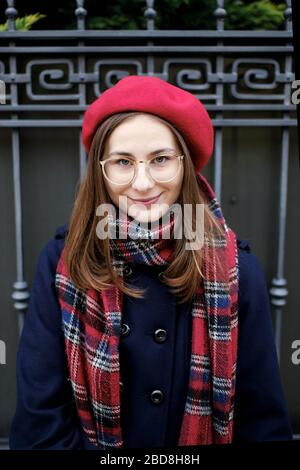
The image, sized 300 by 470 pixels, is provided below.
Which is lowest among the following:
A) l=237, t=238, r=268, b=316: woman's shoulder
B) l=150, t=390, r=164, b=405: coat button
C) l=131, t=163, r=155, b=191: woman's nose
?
l=150, t=390, r=164, b=405: coat button

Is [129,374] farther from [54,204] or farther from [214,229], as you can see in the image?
[54,204]

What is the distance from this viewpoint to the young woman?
1.35 metres

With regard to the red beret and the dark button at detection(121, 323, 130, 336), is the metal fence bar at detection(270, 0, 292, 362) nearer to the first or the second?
the red beret

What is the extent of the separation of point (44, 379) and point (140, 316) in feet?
1.07

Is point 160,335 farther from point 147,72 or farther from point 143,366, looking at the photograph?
point 147,72

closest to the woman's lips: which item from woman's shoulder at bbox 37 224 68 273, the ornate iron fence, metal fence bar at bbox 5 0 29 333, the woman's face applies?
the woman's face

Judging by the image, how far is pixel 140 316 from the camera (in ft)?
4.64

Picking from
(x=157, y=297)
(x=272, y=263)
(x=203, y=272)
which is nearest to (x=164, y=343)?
(x=157, y=297)

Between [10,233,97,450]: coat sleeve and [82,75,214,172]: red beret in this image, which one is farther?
[10,233,97,450]: coat sleeve

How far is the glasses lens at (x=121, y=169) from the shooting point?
1.32 metres

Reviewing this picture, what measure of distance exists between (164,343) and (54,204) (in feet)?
3.00

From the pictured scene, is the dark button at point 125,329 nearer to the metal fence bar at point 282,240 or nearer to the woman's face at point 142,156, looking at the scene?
the woman's face at point 142,156

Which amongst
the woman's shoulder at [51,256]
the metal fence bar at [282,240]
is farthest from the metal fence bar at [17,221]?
the metal fence bar at [282,240]

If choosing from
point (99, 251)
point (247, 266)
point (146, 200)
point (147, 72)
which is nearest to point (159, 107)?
point (146, 200)
